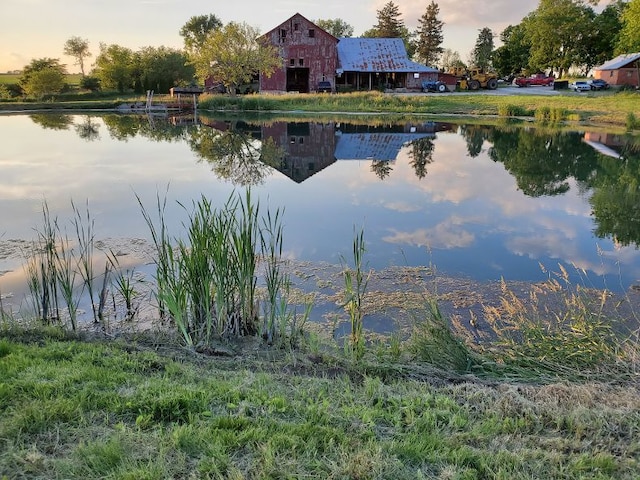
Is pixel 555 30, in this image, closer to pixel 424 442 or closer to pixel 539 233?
pixel 539 233

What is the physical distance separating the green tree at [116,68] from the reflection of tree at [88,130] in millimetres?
24833

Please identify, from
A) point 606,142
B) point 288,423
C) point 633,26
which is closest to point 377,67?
point 633,26

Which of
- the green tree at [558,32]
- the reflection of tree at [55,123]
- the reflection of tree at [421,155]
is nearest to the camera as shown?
the reflection of tree at [421,155]

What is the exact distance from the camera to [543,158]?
61.2ft

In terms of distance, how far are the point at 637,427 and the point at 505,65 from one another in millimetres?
69540

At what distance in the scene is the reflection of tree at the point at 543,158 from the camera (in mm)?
15078

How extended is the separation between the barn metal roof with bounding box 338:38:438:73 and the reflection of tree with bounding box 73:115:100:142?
76.5ft

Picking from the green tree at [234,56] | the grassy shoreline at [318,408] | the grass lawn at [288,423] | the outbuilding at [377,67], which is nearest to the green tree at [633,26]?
the outbuilding at [377,67]

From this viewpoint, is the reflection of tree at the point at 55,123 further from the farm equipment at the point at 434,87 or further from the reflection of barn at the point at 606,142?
the farm equipment at the point at 434,87

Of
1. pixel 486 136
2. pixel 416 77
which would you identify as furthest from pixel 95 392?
pixel 416 77

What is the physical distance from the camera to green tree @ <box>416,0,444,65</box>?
2904 inches

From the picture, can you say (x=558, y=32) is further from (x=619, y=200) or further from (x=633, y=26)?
(x=619, y=200)

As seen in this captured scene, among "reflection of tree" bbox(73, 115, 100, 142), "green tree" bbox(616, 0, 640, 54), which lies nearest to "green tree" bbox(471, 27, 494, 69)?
"green tree" bbox(616, 0, 640, 54)

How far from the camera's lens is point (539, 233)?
10.1m
